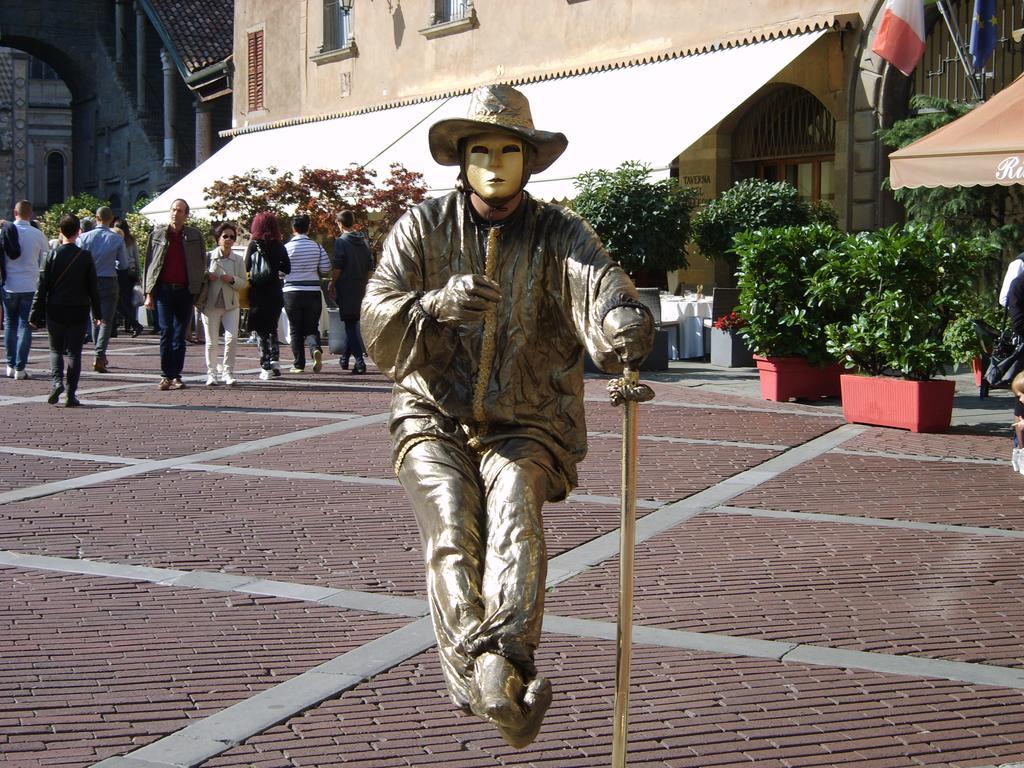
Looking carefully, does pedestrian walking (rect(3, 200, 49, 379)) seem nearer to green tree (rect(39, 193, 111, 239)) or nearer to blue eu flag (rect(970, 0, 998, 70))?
blue eu flag (rect(970, 0, 998, 70))

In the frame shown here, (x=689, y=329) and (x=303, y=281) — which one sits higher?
(x=303, y=281)

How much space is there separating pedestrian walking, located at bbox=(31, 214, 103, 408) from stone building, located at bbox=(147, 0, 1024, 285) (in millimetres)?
6973

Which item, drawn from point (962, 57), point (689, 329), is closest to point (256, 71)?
point (689, 329)

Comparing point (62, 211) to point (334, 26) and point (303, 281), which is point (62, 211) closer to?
point (334, 26)

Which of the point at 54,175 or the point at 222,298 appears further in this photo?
the point at 54,175

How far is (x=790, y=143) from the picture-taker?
→ 1838 centimetres

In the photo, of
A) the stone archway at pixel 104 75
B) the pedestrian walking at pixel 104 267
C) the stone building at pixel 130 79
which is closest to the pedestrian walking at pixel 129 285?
the pedestrian walking at pixel 104 267

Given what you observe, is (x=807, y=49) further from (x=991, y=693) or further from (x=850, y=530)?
(x=991, y=693)

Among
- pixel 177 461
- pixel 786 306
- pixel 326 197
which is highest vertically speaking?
pixel 326 197

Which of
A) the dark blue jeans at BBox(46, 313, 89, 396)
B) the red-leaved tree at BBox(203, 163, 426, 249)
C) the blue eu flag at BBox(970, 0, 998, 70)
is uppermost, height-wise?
the blue eu flag at BBox(970, 0, 998, 70)

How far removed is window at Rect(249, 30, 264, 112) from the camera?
2981cm

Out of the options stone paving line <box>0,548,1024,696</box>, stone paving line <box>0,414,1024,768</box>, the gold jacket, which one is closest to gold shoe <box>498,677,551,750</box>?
the gold jacket

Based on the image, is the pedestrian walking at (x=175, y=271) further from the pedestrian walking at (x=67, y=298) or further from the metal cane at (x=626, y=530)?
the metal cane at (x=626, y=530)

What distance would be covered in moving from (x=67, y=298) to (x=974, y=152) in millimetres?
7483
